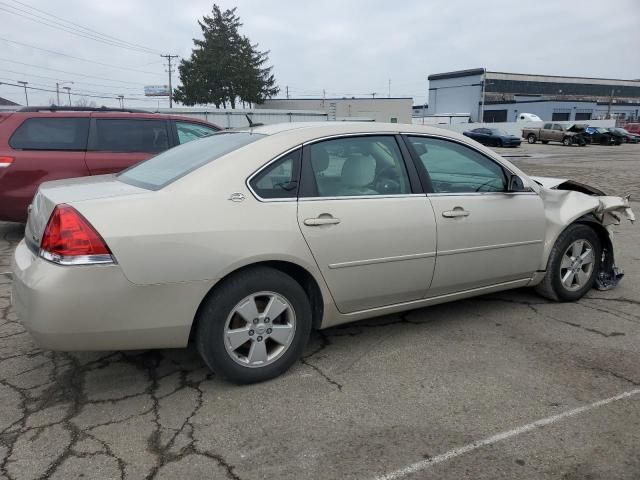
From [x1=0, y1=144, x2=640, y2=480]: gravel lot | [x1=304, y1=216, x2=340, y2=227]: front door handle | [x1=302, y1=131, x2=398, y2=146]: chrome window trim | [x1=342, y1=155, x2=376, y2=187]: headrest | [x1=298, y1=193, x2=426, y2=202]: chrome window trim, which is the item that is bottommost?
[x1=0, y1=144, x2=640, y2=480]: gravel lot

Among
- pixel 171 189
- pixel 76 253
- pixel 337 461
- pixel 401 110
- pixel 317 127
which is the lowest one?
pixel 337 461

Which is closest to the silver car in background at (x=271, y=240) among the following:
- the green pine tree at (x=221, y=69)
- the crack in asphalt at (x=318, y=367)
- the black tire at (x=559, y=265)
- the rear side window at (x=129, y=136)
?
the black tire at (x=559, y=265)

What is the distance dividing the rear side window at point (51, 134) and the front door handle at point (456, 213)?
16.1ft

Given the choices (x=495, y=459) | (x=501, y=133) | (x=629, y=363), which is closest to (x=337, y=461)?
(x=495, y=459)

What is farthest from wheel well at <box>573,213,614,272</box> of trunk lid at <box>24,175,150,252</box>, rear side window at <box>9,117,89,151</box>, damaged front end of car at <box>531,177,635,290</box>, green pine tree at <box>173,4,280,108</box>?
green pine tree at <box>173,4,280,108</box>

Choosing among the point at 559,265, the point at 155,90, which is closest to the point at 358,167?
the point at 559,265

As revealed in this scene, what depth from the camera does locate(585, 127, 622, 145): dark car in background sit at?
123 feet

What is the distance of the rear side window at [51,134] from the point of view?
244 inches

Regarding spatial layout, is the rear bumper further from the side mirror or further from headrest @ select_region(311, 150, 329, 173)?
the side mirror

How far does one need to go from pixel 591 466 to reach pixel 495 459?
1.42 feet

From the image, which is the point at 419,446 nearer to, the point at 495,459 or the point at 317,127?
the point at 495,459

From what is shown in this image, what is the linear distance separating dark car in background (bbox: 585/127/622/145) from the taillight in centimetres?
4089

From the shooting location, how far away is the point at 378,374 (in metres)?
3.25

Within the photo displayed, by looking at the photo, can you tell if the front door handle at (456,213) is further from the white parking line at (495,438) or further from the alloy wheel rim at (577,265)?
the white parking line at (495,438)
